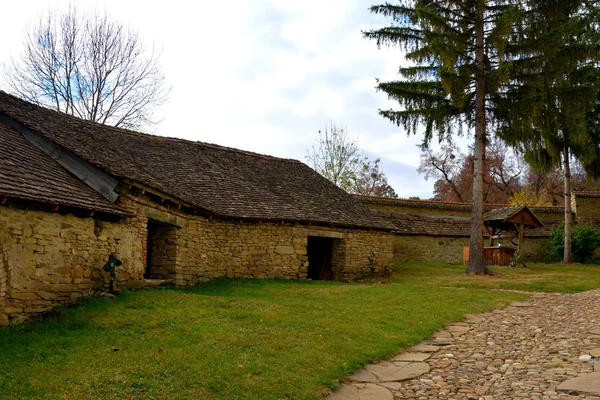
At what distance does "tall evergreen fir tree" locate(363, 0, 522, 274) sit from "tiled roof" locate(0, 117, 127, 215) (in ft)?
37.8

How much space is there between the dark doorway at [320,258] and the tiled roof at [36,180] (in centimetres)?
958

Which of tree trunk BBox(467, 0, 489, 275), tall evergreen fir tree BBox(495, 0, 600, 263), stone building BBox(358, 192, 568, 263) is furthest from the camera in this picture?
stone building BBox(358, 192, 568, 263)

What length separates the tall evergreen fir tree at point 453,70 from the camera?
1644 cm

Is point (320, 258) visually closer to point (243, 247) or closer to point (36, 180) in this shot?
point (243, 247)

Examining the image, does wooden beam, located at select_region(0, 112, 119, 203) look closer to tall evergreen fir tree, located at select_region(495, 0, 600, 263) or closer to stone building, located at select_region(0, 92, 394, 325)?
stone building, located at select_region(0, 92, 394, 325)

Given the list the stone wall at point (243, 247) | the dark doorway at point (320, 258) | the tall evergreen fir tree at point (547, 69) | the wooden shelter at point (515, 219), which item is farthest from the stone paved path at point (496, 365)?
the wooden shelter at point (515, 219)

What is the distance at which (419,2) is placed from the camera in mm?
17484

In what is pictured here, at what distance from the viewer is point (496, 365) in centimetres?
679

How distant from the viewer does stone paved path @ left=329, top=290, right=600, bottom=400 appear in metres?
5.59

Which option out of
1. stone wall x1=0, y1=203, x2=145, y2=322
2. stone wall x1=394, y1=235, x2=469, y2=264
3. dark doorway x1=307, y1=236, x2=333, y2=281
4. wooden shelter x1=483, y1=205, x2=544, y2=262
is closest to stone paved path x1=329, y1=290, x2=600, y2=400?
stone wall x1=0, y1=203, x2=145, y2=322

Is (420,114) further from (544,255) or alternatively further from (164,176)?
(544,255)

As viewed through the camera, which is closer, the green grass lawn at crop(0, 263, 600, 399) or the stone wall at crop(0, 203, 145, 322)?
the green grass lawn at crop(0, 263, 600, 399)

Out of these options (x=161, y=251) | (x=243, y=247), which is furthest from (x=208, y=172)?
(x=161, y=251)

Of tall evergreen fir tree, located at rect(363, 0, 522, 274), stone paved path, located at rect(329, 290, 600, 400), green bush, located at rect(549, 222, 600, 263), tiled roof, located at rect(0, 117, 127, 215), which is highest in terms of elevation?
tall evergreen fir tree, located at rect(363, 0, 522, 274)
